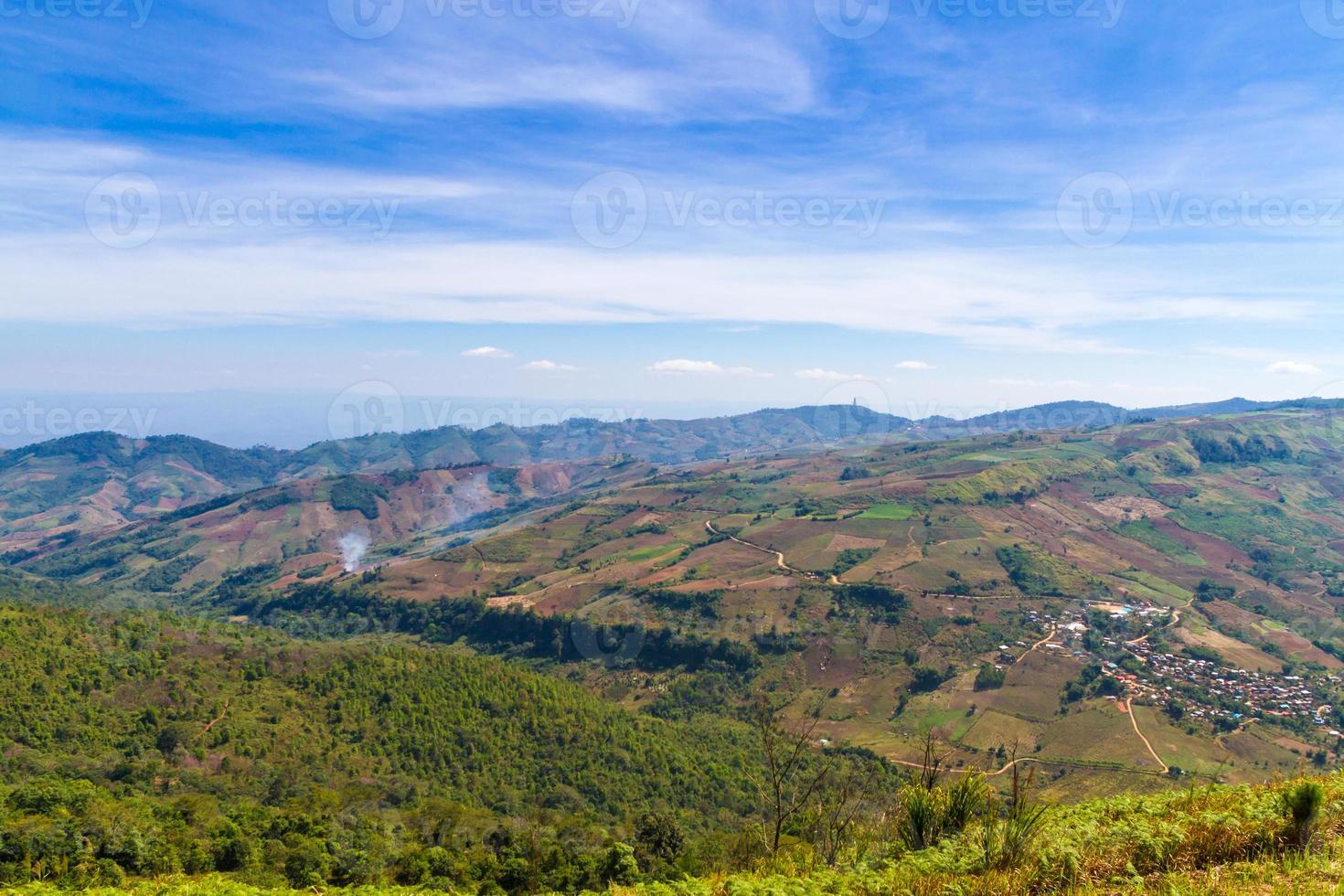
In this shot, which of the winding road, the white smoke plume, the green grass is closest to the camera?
the winding road

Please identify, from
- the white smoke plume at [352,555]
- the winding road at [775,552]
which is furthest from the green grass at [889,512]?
the white smoke plume at [352,555]

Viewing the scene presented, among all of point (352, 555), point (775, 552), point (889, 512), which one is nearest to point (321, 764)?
point (775, 552)

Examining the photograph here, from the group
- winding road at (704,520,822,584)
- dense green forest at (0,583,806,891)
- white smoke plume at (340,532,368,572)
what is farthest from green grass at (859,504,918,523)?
white smoke plume at (340,532,368,572)

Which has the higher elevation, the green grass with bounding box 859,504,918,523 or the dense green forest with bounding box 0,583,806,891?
the green grass with bounding box 859,504,918,523

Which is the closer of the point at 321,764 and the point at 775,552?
the point at 321,764

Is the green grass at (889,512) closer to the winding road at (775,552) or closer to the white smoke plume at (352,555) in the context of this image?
the winding road at (775,552)

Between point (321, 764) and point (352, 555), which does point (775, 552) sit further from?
point (352, 555)

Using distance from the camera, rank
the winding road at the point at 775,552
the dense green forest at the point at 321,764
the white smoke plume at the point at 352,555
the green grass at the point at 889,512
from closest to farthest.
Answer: the dense green forest at the point at 321,764 → the winding road at the point at 775,552 → the green grass at the point at 889,512 → the white smoke plume at the point at 352,555

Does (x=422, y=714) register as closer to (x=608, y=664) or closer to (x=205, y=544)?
(x=608, y=664)

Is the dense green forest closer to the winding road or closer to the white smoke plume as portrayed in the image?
the winding road

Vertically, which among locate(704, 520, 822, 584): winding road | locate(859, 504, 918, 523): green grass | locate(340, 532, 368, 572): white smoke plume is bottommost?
locate(340, 532, 368, 572): white smoke plume

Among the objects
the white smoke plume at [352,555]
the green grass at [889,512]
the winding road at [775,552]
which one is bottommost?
the white smoke plume at [352,555]

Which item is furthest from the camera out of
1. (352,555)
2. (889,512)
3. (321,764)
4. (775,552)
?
(352,555)
